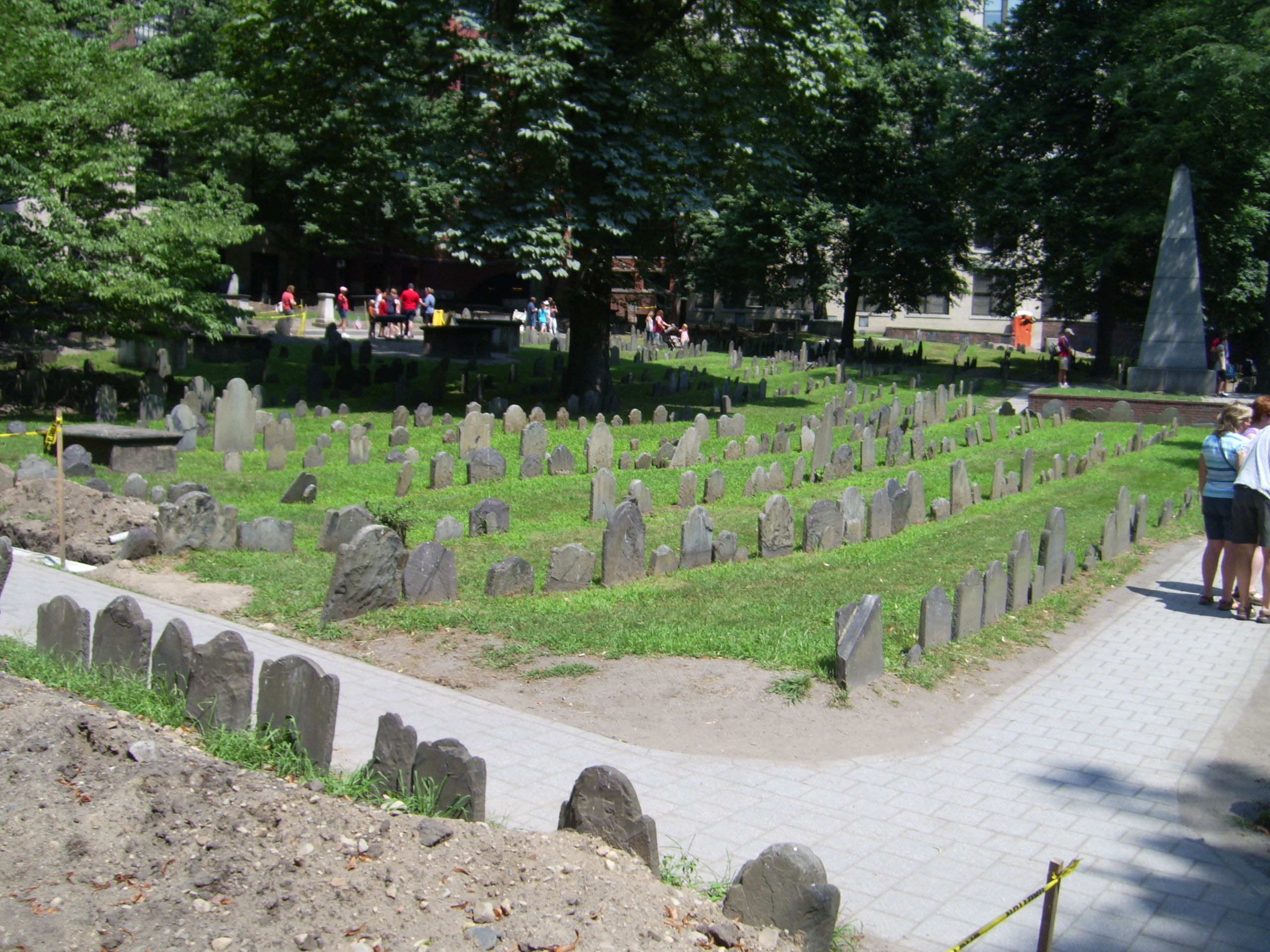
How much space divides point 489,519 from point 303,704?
259 inches

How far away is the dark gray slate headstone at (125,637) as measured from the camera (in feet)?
21.0

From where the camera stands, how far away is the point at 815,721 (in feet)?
22.8

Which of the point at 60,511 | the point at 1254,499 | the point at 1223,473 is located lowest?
the point at 60,511

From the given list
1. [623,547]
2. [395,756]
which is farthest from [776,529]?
[395,756]

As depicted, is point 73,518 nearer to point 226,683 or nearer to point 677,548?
point 226,683

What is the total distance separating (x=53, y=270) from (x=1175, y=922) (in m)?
18.1

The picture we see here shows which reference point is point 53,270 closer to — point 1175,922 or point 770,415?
point 770,415

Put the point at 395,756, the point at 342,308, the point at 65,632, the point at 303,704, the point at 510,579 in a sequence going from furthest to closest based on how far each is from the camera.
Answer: the point at 342,308, the point at 510,579, the point at 65,632, the point at 303,704, the point at 395,756

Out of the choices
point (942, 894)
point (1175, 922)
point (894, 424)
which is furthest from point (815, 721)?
point (894, 424)

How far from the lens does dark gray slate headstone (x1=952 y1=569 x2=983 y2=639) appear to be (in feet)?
27.9

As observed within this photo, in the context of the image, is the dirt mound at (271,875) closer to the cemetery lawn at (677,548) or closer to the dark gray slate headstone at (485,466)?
the cemetery lawn at (677,548)

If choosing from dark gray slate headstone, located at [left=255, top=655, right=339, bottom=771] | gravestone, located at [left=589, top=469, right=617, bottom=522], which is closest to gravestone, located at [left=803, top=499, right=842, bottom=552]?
gravestone, located at [left=589, top=469, right=617, bottom=522]

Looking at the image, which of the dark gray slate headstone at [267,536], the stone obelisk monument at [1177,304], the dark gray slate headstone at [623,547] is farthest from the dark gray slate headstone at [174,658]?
the stone obelisk monument at [1177,304]

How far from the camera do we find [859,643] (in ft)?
24.2
